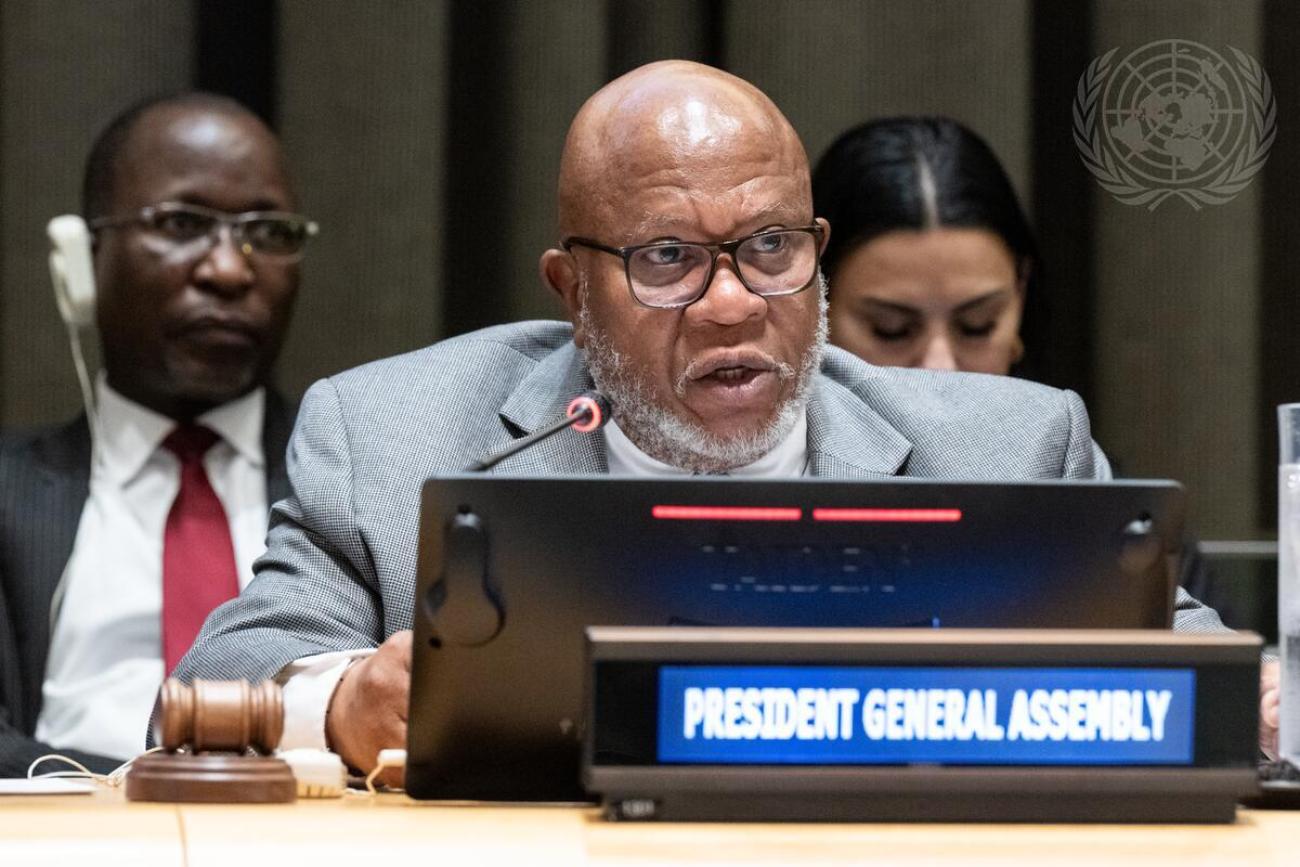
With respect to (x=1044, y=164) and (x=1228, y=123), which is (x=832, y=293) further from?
(x=1228, y=123)

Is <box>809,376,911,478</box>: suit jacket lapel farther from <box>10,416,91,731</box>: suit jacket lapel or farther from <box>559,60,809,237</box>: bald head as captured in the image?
<box>10,416,91,731</box>: suit jacket lapel

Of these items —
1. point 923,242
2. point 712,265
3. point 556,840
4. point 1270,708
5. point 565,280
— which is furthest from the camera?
point 923,242

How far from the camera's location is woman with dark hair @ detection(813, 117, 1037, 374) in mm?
2895

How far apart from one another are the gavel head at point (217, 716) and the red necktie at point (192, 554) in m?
1.49

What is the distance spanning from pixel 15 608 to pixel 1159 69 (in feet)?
6.09

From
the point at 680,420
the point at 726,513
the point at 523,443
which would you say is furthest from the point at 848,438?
the point at 726,513

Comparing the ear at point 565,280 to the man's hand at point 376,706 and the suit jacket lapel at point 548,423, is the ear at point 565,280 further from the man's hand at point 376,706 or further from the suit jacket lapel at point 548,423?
the man's hand at point 376,706

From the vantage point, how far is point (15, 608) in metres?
2.81

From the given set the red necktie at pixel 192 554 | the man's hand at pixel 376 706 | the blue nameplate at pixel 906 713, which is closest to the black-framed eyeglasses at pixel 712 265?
the man's hand at pixel 376 706

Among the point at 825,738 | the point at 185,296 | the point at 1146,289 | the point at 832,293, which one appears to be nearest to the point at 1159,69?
the point at 1146,289

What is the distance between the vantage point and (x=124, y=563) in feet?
9.43

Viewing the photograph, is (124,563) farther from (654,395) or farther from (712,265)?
(712,265)

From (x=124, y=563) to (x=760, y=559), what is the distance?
1.84 m

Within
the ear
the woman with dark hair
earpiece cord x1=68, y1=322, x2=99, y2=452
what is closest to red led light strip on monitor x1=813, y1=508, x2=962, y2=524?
the ear
